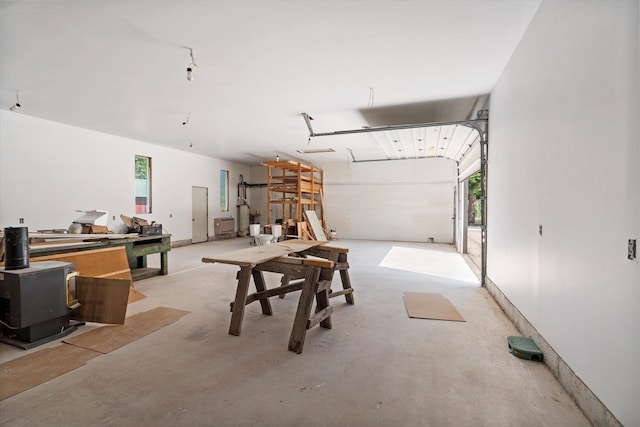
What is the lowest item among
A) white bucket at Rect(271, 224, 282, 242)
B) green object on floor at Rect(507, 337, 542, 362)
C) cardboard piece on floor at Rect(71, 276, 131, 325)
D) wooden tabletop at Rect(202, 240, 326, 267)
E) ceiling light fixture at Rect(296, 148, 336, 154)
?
green object on floor at Rect(507, 337, 542, 362)

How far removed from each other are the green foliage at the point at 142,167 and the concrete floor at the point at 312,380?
5.96m

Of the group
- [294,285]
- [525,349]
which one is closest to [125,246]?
[294,285]

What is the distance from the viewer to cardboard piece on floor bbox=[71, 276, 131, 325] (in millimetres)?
3062

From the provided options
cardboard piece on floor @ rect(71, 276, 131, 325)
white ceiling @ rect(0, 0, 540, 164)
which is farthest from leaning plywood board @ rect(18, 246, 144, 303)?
white ceiling @ rect(0, 0, 540, 164)

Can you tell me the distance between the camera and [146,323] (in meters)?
3.12

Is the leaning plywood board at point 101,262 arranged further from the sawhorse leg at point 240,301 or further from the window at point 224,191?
the window at point 224,191

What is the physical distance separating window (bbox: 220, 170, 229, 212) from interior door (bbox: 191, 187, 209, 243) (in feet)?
3.28

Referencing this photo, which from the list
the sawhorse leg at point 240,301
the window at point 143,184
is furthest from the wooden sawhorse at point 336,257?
the window at point 143,184

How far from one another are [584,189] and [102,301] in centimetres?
443

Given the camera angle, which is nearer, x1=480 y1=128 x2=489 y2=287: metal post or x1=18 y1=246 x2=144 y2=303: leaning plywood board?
x1=18 y1=246 x2=144 y2=303: leaning plywood board

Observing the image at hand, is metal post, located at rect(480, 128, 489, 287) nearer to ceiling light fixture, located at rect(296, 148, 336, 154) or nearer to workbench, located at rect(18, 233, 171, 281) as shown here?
ceiling light fixture, located at rect(296, 148, 336, 154)

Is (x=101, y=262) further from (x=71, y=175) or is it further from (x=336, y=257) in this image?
(x=71, y=175)

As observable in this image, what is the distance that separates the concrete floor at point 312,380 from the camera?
1.72 metres

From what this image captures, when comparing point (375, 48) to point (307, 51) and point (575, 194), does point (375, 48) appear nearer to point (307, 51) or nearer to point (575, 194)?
point (307, 51)
